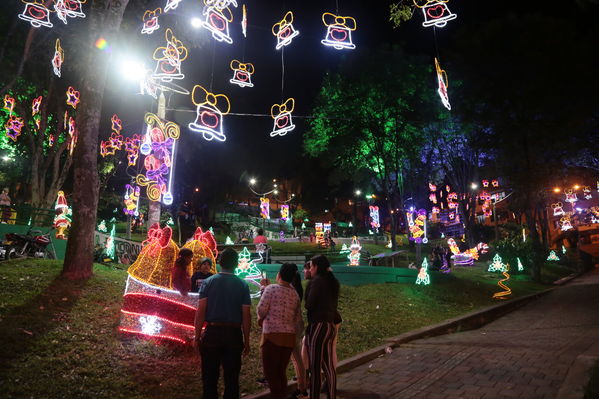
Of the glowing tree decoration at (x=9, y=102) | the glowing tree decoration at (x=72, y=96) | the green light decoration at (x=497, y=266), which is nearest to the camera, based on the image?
the glowing tree decoration at (x=9, y=102)

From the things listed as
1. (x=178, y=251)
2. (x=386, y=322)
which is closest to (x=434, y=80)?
(x=386, y=322)

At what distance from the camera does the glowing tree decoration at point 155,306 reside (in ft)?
21.9

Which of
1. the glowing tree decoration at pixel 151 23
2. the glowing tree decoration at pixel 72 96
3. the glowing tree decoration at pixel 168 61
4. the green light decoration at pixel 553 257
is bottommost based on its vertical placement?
the green light decoration at pixel 553 257

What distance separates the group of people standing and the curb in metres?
1.24

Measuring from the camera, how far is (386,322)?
10789 millimetres

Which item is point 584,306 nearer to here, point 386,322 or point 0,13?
point 386,322

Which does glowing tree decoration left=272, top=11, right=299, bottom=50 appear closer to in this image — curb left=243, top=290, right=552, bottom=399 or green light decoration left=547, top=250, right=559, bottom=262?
curb left=243, top=290, right=552, bottom=399

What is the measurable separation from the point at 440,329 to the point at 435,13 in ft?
28.1

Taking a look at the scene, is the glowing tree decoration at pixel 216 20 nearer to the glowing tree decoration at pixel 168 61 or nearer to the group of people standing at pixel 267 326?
the glowing tree decoration at pixel 168 61

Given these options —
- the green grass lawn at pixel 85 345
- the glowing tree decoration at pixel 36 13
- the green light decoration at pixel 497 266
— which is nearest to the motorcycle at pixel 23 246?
the green grass lawn at pixel 85 345

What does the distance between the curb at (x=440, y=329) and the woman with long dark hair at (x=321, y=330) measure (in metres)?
1.13

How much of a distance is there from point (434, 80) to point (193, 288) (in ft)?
73.9

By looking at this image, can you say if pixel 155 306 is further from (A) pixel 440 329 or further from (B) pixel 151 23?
(B) pixel 151 23

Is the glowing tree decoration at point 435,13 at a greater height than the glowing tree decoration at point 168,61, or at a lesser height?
greater
